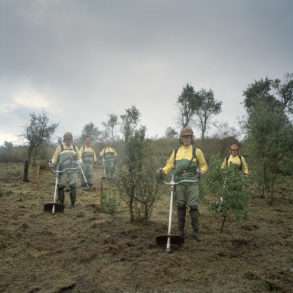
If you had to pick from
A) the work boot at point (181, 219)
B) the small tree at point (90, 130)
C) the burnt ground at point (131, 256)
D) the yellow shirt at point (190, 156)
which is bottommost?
the burnt ground at point (131, 256)

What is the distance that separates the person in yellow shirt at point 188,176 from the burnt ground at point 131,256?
47cm

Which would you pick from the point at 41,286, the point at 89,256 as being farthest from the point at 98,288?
the point at 89,256

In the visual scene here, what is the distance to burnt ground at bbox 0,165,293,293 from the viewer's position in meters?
3.55

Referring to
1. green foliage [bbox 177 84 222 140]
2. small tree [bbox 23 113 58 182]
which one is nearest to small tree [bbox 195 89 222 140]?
green foliage [bbox 177 84 222 140]

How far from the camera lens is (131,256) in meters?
4.45

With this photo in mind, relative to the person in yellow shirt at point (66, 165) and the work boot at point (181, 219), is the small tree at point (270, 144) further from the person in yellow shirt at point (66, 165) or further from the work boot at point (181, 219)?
the person in yellow shirt at point (66, 165)

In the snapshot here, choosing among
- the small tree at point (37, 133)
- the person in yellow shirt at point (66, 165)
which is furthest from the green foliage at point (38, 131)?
the person in yellow shirt at point (66, 165)

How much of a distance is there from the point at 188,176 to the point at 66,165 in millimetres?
3936

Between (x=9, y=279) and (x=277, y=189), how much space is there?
12515 millimetres

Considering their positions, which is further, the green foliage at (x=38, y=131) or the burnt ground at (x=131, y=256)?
the green foliage at (x=38, y=131)

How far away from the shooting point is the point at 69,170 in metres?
7.99

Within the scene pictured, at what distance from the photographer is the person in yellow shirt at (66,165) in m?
8.02

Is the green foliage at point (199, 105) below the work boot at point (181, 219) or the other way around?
the other way around

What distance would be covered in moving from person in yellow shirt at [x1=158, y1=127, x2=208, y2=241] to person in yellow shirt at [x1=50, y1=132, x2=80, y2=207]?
Result: 11.1 feet
